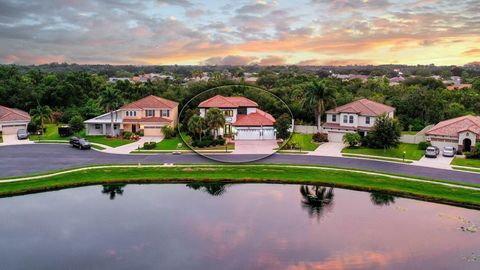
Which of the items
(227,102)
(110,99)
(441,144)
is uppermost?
(110,99)

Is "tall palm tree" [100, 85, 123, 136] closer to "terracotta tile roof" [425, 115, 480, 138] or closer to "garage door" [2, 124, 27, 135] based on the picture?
"garage door" [2, 124, 27, 135]

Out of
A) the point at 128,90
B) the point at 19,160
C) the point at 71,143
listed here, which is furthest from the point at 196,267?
the point at 128,90

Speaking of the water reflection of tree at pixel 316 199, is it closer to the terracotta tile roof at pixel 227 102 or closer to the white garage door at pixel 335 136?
the terracotta tile roof at pixel 227 102

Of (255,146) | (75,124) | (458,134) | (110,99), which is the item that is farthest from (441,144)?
(75,124)

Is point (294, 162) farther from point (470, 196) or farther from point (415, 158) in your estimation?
point (470, 196)

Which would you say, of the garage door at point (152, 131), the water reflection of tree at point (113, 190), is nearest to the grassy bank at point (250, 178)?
the water reflection of tree at point (113, 190)

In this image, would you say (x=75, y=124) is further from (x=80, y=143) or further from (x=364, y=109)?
(x=364, y=109)
